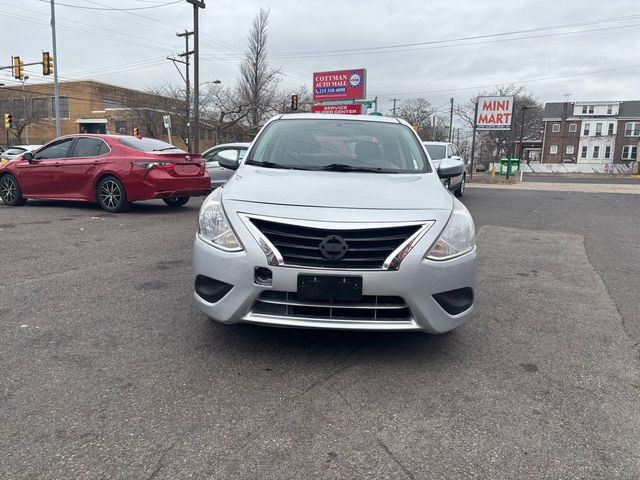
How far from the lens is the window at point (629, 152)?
7050 cm

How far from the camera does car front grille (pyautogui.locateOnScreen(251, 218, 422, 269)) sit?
2.94 metres

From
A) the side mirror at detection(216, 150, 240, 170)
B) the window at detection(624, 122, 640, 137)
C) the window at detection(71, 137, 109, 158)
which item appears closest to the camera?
the side mirror at detection(216, 150, 240, 170)

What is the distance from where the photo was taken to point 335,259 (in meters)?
2.93

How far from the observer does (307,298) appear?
2.93m

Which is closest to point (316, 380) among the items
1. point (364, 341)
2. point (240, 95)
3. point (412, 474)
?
point (364, 341)

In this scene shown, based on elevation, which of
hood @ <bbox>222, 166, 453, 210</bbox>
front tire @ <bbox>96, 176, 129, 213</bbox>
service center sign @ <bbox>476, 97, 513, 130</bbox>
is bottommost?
front tire @ <bbox>96, 176, 129, 213</bbox>

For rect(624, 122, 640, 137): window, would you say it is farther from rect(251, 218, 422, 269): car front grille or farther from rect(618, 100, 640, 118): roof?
rect(251, 218, 422, 269): car front grille

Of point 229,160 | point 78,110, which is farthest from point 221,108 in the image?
point 229,160

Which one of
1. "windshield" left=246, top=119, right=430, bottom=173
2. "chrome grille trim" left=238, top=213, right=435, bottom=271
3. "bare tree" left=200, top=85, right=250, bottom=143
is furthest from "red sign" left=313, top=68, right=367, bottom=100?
"chrome grille trim" left=238, top=213, right=435, bottom=271

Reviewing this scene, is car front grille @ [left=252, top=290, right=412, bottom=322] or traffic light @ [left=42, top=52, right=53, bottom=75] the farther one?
traffic light @ [left=42, top=52, right=53, bottom=75]

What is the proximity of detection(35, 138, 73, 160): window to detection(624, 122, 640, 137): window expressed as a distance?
79.0 metres

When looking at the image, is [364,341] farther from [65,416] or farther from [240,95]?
[240,95]

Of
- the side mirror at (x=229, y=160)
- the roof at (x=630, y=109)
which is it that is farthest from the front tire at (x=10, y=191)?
the roof at (x=630, y=109)

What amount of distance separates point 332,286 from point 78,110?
206 feet
